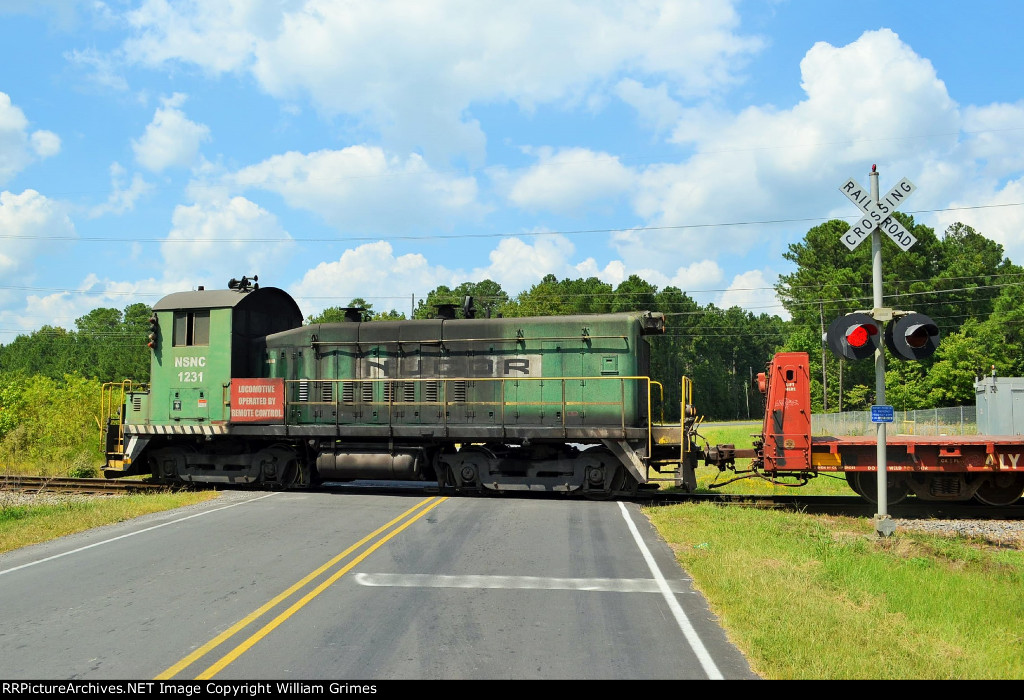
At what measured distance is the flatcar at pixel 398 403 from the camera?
51.5ft

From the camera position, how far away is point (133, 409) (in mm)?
17875

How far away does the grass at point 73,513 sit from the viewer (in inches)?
468

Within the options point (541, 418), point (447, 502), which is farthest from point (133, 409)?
point (541, 418)

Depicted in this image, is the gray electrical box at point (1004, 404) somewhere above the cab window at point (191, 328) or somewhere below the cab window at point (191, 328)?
below

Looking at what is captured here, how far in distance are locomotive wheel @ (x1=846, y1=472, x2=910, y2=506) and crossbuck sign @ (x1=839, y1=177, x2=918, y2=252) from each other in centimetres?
574

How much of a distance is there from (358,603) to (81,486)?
1484 cm

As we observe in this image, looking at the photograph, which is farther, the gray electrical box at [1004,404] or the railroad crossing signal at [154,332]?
the gray electrical box at [1004,404]

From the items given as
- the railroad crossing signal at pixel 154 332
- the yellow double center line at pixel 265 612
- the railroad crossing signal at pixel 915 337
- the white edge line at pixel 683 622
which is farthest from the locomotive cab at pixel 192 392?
the railroad crossing signal at pixel 915 337

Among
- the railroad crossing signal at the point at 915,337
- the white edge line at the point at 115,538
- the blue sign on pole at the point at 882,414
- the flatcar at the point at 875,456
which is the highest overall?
the railroad crossing signal at the point at 915,337

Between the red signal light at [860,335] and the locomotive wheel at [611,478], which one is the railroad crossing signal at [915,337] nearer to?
the red signal light at [860,335]

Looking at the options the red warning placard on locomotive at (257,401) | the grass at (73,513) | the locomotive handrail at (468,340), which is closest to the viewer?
the grass at (73,513)

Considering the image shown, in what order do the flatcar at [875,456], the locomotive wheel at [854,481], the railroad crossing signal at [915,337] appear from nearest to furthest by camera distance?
the railroad crossing signal at [915,337] → the flatcar at [875,456] → the locomotive wheel at [854,481]

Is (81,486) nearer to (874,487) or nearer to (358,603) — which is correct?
(358,603)

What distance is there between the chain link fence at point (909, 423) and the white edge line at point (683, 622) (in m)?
26.6
